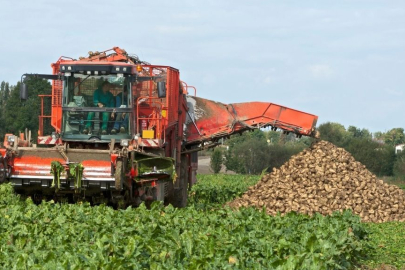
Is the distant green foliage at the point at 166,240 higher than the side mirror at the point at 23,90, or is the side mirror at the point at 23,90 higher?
the side mirror at the point at 23,90

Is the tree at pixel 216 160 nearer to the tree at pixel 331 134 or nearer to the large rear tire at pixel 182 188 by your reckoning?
the tree at pixel 331 134

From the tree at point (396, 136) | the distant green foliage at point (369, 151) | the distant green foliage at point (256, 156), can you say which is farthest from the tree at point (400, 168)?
the tree at point (396, 136)

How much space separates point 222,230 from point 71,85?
20.1 feet

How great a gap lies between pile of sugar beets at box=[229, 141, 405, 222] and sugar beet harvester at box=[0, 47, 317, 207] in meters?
2.85

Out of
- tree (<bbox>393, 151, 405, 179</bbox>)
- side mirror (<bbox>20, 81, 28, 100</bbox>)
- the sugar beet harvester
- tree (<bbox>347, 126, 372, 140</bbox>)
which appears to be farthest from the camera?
tree (<bbox>347, 126, 372, 140</bbox>)

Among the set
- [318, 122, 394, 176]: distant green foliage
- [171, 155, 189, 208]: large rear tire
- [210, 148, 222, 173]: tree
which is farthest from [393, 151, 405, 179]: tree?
[171, 155, 189, 208]: large rear tire

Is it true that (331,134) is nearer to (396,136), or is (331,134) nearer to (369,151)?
(369,151)

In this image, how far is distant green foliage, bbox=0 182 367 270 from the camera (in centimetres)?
830

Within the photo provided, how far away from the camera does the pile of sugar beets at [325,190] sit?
19984 mm

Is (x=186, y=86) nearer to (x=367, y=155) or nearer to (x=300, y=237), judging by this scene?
(x=300, y=237)

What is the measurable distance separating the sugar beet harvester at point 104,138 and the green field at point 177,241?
2.49 feet

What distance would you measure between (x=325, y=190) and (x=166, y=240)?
432 inches

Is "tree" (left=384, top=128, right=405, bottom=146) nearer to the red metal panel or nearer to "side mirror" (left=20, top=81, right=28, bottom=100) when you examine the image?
the red metal panel

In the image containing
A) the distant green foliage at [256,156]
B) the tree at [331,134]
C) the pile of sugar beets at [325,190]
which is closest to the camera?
the pile of sugar beets at [325,190]
